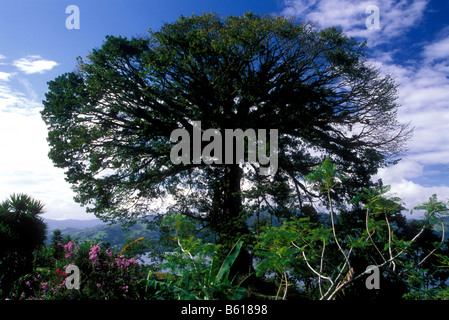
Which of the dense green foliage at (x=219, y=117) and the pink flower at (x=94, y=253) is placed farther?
the dense green foliage at (x=219, y=117)

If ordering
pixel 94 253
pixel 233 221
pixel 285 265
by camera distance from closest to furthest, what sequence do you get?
pixel 285 265 → pixel 94 253 → pixel 233 221

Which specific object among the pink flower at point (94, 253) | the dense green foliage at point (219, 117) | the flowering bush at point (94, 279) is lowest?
the flowering bush at point (94, 279)

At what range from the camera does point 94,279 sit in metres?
3.89

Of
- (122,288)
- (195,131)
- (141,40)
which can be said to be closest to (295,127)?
(195,131)

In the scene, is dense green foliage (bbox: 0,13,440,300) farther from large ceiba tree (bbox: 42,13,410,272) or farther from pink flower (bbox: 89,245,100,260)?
pink flower (bbox: 89,245,100,260)

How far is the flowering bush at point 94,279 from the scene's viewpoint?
362 centimetres

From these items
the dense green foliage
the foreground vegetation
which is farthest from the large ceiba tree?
the foreground vegetation

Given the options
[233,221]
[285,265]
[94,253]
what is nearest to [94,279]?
[94,253]

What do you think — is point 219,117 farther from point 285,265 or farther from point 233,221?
point 285,265

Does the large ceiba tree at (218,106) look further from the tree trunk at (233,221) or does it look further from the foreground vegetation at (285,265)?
the foreground vegetation at (285,265)

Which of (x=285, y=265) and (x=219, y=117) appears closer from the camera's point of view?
(x=285, y=265)

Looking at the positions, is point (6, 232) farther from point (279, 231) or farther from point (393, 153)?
point (393, 153)

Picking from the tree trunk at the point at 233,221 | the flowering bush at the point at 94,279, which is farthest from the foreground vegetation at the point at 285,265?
the tree trunk at the point at 233,221

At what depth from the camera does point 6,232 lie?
24.0ft
